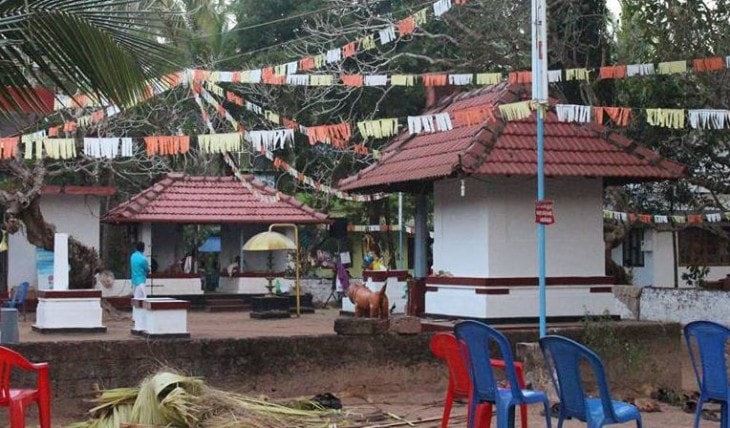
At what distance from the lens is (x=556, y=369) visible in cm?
783

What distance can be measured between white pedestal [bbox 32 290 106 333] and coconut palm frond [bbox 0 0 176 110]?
10.1m

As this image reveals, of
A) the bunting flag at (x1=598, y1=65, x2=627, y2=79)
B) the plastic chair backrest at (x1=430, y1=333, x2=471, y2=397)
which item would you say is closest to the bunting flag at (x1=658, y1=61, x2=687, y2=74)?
the bunting flag at (x1=598, y1=65, x2=627, y2=79)

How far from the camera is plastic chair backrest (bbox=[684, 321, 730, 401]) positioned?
28.7ft

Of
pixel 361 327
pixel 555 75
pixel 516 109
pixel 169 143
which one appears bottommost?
pixel 361 327

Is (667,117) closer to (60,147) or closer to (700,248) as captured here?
(60,147)

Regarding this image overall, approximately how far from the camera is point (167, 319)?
14.2 m

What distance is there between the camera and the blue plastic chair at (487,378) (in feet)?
27.4

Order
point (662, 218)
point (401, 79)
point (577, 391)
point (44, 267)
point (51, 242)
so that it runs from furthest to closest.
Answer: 1. point (662, 218)
2. point (44, 267)
3. point (51, 242)
4. point (401, 79)
5. point (577, 391)

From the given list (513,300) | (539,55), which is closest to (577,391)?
(539,55)

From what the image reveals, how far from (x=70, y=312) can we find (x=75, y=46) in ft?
36.3

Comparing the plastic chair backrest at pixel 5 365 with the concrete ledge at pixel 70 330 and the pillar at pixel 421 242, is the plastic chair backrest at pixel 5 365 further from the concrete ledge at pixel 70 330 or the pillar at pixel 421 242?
the pillar at pixel 421 242

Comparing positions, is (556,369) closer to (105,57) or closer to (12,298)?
(105,57)

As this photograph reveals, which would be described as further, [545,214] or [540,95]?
[540,95]

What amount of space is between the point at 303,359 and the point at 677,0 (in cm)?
898
